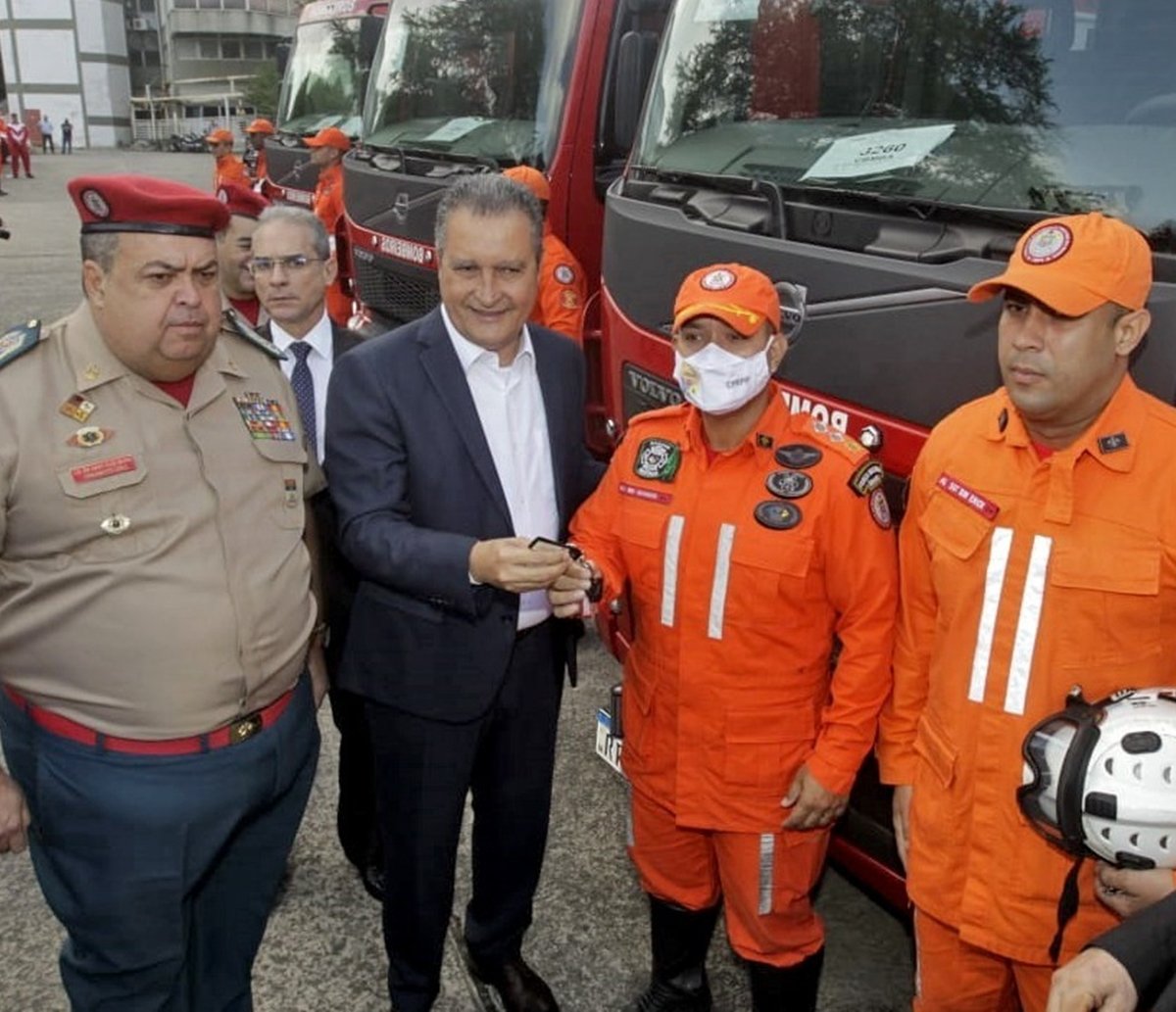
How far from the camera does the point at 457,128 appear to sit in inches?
227

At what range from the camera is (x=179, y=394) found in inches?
81.9

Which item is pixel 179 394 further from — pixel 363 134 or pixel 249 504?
pixel 363 134

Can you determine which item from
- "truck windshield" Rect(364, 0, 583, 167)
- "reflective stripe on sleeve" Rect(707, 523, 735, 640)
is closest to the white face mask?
"reflective stripe on sleeve" Rect(707, 523, 735, 640)

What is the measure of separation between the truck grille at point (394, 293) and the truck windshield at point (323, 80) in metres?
3.39

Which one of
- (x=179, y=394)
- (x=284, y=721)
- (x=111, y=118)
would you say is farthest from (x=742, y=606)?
(x=111, y=118)

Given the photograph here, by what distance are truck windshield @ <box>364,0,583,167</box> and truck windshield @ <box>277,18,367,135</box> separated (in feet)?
11.0

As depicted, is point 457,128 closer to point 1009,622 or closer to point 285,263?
point 285,263

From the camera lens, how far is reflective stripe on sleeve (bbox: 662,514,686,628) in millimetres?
2244

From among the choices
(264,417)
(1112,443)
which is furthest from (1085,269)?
(264,417)

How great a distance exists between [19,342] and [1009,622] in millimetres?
1684

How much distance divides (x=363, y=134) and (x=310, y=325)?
393cm

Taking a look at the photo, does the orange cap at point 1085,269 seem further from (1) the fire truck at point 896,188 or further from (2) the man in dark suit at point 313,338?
(2) the man in dark suit at point 313,338

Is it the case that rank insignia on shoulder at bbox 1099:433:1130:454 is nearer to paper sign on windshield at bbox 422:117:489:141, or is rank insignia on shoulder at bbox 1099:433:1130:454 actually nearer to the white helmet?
the white helmet

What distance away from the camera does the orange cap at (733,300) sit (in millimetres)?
2123
